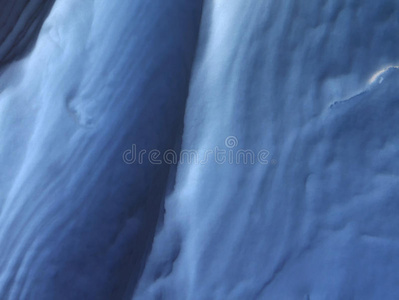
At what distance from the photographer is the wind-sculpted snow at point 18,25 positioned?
1.27 feet

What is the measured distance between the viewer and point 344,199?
0.34 meters

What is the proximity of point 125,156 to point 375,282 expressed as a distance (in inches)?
10.3

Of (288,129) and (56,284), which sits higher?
(288,129)

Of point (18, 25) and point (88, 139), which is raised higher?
point (18, 25)

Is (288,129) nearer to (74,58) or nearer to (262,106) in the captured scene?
(262,106)

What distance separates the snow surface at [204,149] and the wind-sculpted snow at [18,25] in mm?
14

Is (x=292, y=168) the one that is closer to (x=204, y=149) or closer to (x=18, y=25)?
(x=204, y=149)

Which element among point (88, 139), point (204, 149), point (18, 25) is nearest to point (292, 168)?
point (204, 149)

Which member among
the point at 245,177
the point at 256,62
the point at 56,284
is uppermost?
the point at 256,62

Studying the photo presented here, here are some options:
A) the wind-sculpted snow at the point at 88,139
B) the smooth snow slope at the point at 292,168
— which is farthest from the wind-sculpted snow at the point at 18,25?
the smooth snow slope at the point at 292,168

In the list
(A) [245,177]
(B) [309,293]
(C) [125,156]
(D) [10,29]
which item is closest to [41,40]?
(D) [10,29]

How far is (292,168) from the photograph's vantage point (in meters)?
0.35

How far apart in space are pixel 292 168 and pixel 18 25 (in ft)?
1.09

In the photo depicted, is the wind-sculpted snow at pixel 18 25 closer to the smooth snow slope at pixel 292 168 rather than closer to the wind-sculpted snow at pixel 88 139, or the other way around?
the wind-sculpted snow at pixel 88 139
